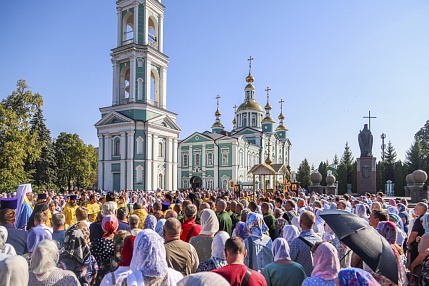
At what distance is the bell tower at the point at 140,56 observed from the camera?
122 ft

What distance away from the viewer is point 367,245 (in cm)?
309

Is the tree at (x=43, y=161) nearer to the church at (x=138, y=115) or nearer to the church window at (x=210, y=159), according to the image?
the church at (x=138, y=115)

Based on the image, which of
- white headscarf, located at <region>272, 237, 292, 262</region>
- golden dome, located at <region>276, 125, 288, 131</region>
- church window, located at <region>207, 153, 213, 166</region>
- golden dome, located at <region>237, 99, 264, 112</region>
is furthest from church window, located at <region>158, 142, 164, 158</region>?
golden dome, located at <region>276, 125, 288, 131</region>

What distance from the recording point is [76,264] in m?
3.97

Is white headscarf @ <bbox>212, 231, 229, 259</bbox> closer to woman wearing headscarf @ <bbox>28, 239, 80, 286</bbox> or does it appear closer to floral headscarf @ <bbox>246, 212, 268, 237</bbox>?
floral headscarf @ <bbox>246, 212, 268, 237</bbox>

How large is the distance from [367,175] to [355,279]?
27.1 metres

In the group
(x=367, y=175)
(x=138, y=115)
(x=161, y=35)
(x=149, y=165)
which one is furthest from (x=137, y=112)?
(x=367, y=175)

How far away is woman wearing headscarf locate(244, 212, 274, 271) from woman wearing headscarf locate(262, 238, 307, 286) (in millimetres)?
657

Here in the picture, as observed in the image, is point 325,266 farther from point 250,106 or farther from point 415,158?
point 250,106

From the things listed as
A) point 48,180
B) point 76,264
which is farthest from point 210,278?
point 48,180

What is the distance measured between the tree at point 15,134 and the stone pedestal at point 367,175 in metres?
25.2

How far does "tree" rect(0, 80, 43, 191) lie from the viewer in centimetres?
2431

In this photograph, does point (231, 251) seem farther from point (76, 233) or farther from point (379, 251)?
point (76, 233)

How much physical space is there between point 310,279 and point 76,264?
2.63 metres
